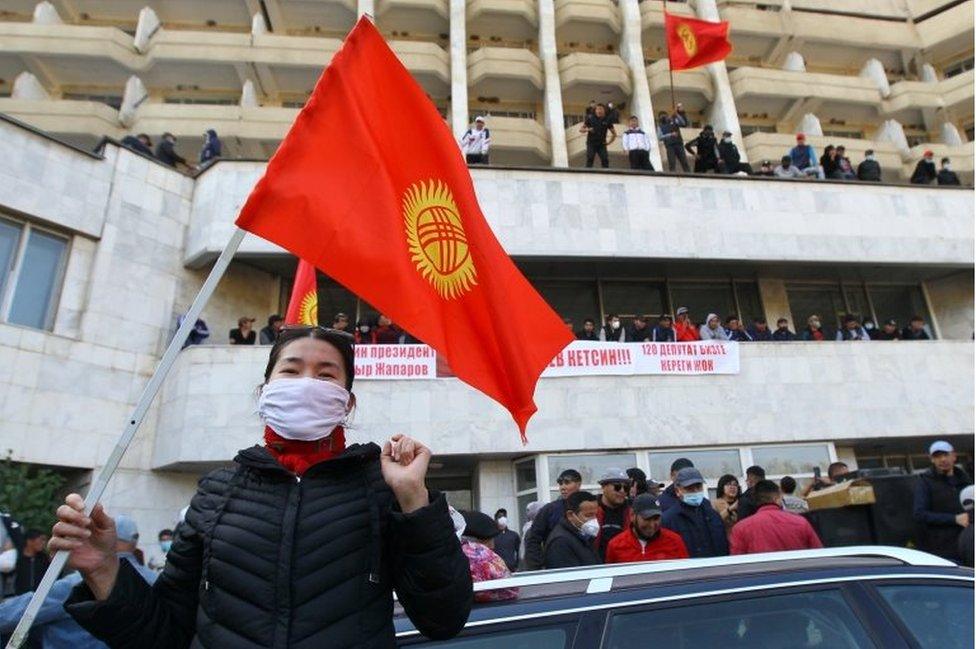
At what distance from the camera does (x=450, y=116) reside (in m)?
23.9

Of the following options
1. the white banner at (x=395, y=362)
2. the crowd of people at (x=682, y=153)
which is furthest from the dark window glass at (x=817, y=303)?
the white banner at (x=395, y=362)

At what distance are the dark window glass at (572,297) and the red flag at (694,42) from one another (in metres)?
5.88

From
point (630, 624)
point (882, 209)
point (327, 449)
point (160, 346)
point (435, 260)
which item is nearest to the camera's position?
point (327, 449)

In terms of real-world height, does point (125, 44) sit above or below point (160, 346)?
above

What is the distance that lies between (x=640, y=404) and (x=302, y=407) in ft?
39.2

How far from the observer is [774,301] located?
17469mm

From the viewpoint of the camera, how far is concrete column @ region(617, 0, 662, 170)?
77.5 ft

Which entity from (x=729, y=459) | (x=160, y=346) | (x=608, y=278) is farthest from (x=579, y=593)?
(x=608, y=278)

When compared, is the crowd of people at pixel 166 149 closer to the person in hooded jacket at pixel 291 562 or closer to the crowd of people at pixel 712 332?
the crowd of people at pixel 712 332

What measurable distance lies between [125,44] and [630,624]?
2662 centimetres

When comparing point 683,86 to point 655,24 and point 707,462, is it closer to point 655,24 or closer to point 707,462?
point 655,24

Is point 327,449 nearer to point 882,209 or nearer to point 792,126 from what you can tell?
point 882,209

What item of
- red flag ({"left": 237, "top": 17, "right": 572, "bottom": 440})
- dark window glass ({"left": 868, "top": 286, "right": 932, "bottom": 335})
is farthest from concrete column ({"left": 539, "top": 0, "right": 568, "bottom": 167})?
red flag ({"left": 237, "top": 17, "right": 572, "bottom": 440})

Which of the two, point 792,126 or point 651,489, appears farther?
point 792,126
